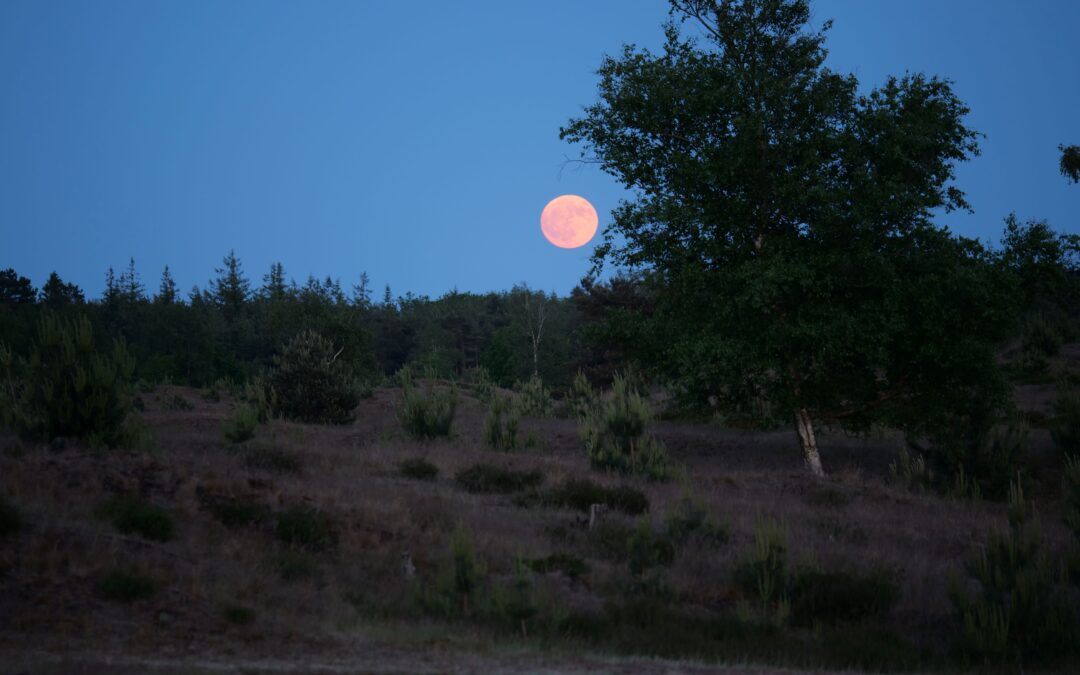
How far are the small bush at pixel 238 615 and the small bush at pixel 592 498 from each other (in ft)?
25.2

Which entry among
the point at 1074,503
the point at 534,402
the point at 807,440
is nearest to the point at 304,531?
the point at 1074,503

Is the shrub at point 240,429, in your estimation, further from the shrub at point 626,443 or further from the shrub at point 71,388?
the shrub at point 626,443

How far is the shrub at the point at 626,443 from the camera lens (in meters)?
20.1

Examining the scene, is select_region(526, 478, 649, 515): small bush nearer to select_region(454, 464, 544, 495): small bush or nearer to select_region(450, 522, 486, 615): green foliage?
select_region(454, 464, 544, 495): small bush

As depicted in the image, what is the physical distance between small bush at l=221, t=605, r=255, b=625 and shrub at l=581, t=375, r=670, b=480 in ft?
39.5

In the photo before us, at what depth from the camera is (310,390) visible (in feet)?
102

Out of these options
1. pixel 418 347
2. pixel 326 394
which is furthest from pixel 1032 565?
pixel 418 347

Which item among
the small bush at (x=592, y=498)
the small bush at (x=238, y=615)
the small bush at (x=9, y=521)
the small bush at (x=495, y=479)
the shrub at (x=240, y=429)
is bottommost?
the small bush at (x=238, y=615)

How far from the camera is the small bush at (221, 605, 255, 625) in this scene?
8.89m

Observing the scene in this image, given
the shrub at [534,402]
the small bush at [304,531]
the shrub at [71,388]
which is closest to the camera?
the small bush at [304,531]

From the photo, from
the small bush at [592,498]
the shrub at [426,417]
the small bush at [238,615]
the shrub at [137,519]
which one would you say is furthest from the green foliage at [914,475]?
the shrub at [137,519]

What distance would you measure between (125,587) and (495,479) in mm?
9039

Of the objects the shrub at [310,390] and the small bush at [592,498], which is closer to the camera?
the small bush at [592,498]

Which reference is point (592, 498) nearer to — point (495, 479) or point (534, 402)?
point (495, 479)
